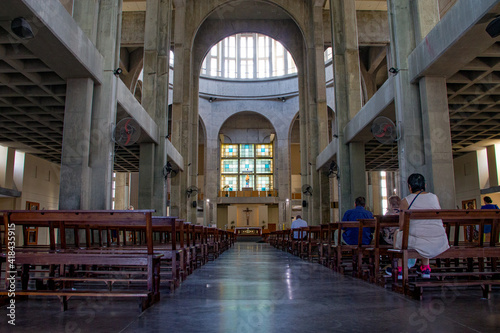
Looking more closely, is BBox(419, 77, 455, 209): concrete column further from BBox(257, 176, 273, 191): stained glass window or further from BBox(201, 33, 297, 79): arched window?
BBox(257, 176, 273, 191): stained glass window

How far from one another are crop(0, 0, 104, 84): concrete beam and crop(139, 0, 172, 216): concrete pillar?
17.9 feet

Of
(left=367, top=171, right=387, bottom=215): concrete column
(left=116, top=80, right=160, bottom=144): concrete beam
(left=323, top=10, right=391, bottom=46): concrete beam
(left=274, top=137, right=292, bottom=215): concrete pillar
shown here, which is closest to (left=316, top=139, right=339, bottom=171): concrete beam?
(left=323, top=10, right=391, bottom=46): concrete beam

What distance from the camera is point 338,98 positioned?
1344 cm

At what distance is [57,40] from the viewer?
20.1ft

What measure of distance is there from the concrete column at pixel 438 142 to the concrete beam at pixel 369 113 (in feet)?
4.30

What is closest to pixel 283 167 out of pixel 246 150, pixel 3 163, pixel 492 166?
pixel 246 150

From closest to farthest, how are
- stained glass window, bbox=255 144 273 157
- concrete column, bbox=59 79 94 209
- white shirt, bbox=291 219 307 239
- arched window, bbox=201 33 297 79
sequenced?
1. concrete column, bbox=59 79 94 209
2. white shirt, bbox=291 219 307 239
3. arched window, bbox=201 33 297 79
4. stained glass window, bbox=255 144 273 157

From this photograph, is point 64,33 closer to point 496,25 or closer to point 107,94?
point 107,94

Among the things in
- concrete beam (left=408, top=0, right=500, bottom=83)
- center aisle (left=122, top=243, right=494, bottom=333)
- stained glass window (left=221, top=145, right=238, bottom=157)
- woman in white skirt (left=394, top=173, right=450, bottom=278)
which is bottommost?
center aisle (left=122, top=243, right=494, bottom=333)

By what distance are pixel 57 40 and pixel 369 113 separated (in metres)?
7.40

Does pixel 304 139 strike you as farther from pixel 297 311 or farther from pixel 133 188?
pixel 297 311

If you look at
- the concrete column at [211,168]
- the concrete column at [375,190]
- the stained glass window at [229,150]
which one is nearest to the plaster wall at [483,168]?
the concrete column at [375,190]

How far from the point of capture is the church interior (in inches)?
124

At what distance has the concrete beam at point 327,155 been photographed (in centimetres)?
1439
